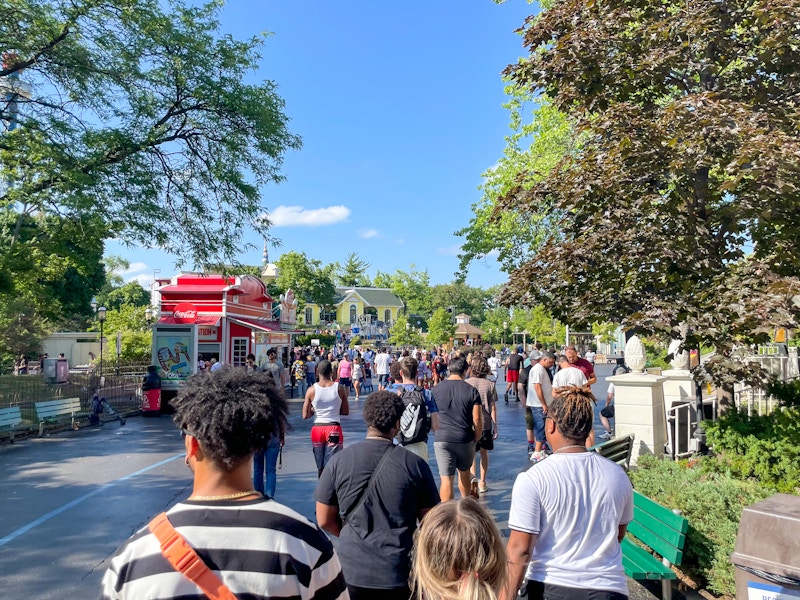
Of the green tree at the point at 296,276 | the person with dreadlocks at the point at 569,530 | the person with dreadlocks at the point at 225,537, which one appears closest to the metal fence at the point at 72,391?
the person with dreadlocks at the point at 569,530

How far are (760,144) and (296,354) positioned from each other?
28570 mm

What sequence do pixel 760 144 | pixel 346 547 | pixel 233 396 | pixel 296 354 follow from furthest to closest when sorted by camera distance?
pixel 296 354, pixel 760 144, pixel 346 547, pixel 233 396

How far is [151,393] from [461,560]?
675 inches

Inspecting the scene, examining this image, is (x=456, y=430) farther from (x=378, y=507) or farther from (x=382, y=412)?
(x=378, y=507)

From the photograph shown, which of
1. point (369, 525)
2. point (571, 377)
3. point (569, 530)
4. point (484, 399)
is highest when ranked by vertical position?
point (571, 377)

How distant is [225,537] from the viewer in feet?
5.16

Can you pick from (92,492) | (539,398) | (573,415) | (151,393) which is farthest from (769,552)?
(151,393)

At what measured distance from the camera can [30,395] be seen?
551 inches

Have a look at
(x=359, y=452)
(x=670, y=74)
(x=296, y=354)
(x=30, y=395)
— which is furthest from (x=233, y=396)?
(x=296, y=354)

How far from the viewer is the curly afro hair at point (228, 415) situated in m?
1.75

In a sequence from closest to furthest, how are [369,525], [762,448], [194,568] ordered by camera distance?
[194,568] < [369,525] < [762,448]

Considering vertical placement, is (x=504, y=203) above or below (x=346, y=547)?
above

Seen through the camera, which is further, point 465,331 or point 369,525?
A: point 465,331

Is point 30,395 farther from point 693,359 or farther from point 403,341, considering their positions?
point 403,341
